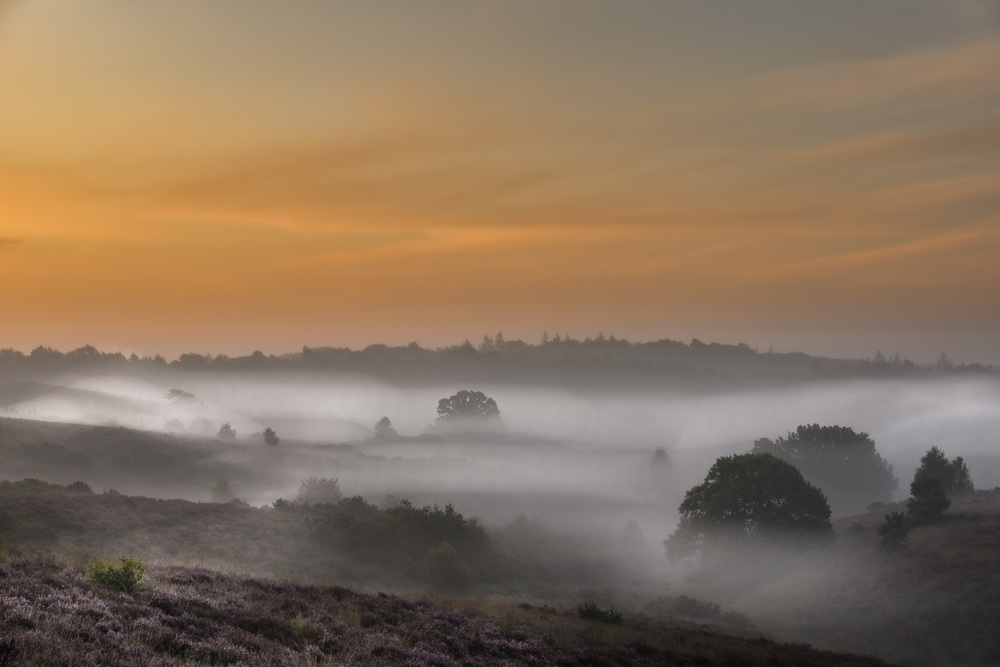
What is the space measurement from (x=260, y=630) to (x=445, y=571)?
33.3 m

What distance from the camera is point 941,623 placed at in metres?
40.2

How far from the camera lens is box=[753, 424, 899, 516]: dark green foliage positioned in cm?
11175

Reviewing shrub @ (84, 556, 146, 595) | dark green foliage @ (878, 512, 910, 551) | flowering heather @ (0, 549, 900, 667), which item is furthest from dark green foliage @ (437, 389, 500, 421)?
shrub @ (84, 556, 146, 595)

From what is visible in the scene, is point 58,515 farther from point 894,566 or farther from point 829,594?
point 894,566

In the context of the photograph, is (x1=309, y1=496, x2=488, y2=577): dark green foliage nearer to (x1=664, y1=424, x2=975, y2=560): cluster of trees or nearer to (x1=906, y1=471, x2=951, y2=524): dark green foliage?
(x1=664, y1=424, x2=975, y2=560): cluster of trees

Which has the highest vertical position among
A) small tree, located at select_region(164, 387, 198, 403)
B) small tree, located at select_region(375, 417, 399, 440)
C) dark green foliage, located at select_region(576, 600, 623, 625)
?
small tree, located at select_region(164, 387, 198, 403)

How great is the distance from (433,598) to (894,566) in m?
45.7

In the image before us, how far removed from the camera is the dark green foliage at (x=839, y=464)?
112 meters

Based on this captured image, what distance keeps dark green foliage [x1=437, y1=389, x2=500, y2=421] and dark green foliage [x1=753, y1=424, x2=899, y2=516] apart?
208ft

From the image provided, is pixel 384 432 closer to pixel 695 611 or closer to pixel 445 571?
pixel 445 571

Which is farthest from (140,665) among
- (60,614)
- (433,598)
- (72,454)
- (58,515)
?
(72,454)

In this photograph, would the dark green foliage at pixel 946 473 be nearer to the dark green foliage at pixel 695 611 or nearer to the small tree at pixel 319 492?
the dark green foliage at pixel 695 611

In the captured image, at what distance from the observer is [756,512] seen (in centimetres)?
5916

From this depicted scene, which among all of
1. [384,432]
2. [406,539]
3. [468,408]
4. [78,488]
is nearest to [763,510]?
[406,539]
